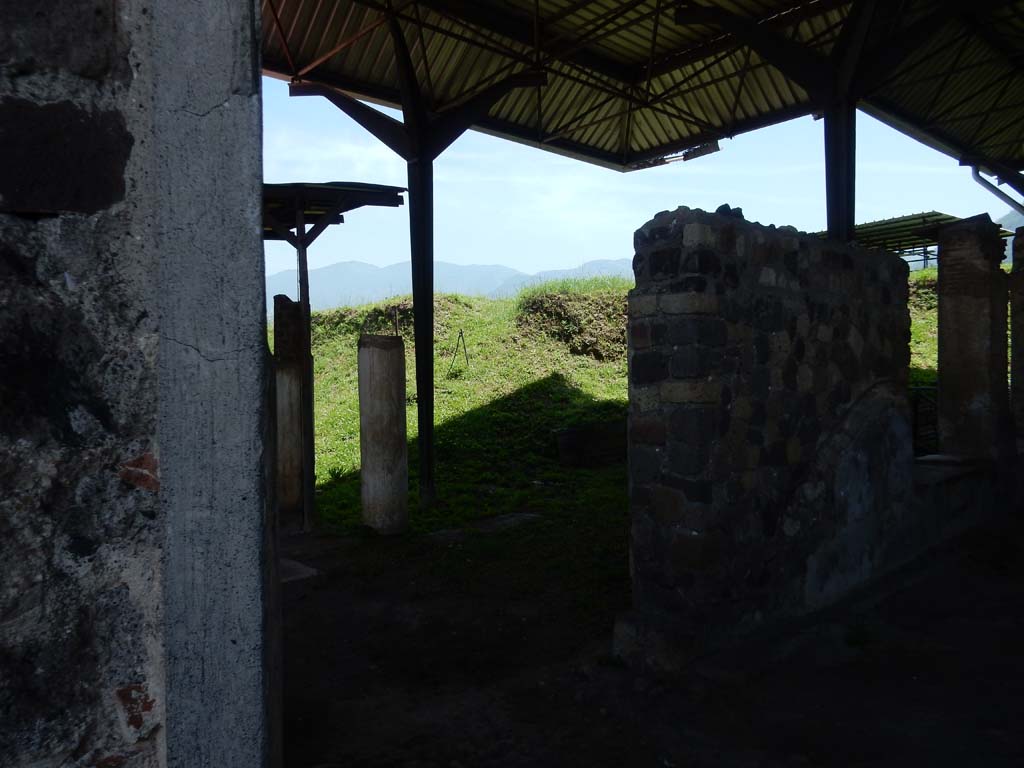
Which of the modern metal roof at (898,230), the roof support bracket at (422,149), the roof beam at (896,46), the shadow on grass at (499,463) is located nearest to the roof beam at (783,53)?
the roof beam at (896,46)

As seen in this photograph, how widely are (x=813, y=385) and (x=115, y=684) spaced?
4.32m

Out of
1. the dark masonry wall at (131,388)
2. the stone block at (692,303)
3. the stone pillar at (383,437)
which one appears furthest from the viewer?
the stone pillar at (383,437)

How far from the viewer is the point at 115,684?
4.00 feet

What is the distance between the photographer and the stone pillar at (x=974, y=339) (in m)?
7.10

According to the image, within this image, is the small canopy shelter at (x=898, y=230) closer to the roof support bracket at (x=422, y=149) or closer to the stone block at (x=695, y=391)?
the roof support bracket at (x=422, y=149)

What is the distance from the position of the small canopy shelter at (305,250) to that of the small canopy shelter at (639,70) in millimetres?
1262

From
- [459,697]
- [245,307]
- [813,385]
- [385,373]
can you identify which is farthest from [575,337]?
[245,307]

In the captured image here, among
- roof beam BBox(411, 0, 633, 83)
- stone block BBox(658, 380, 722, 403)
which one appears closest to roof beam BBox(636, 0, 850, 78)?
roof beam BBox(411, 0, 633, 83)

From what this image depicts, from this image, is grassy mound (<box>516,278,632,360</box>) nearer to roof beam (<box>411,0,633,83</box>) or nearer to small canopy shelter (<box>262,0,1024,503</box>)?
small canopy shelter (<box>262,0,1024,503</box>)

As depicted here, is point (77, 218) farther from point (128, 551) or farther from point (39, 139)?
point (128, 551)

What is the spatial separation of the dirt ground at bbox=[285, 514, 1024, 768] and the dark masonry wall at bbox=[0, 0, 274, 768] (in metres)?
2.23

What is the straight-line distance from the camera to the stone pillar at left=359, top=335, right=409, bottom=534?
7426mm

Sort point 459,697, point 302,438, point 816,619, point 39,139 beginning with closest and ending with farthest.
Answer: point 39,139
point 459,697
point 816,619
point 302,438

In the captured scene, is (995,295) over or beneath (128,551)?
over
